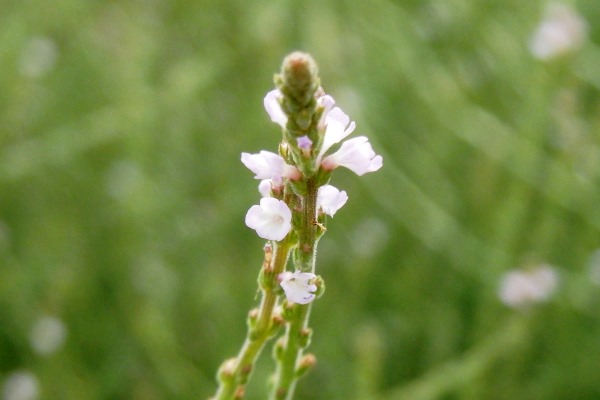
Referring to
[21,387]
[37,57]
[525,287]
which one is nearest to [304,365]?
[525,287]

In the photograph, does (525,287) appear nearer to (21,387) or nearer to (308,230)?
(21,387)

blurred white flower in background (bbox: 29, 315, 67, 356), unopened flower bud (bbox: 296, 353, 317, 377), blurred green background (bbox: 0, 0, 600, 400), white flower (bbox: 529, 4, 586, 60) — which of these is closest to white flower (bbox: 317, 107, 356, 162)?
unopened flower bud (bbox: 296, 353, 317, 377)

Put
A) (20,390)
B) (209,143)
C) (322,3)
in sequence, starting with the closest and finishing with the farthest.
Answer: (20,390) → (322,3) → (209,143)

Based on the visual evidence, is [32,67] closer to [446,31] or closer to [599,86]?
[446,31]

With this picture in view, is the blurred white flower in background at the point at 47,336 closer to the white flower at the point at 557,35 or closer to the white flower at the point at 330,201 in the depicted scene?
the white flower at the point at 557,35

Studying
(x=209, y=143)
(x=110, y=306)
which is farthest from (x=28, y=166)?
(x=209, y=143)

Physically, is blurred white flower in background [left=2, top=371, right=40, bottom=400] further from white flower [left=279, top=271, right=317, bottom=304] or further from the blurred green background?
white flower [left=279, top=271, right=317, bottom=304]
